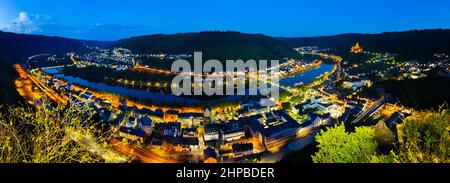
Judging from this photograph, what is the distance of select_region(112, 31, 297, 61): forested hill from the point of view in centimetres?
3306

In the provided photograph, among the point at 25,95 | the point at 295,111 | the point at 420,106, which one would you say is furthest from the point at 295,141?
the point at 25,95

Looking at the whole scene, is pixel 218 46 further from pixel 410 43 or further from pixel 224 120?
pixel 224 120

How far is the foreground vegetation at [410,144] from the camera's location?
2.61 meters

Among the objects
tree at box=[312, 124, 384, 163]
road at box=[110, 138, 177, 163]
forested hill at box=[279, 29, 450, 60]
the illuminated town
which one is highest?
forested hill at box=[279, 29, 450, 60]

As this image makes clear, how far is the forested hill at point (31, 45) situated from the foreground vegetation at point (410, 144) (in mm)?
35519

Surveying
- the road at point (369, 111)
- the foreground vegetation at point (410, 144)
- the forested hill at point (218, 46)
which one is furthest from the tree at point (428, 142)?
the forested hill at point (218, 46)

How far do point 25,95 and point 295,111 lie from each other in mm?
14194

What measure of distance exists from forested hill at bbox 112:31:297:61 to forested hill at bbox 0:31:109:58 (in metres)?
12.2

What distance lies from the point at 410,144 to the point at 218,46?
1331 inches

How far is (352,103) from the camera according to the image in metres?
12.1

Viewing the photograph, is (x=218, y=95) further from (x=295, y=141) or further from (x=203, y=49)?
(x=203, y=49)

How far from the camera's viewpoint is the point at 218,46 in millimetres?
35906

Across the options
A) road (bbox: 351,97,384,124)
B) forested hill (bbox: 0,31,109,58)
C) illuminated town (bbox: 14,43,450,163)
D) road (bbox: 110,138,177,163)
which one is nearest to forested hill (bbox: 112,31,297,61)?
forested hill (bbox: 0,31,109,58)

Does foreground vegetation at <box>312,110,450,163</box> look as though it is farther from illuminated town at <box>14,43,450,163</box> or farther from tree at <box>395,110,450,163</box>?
illuminated town at <box>14,43,450,163</box>
